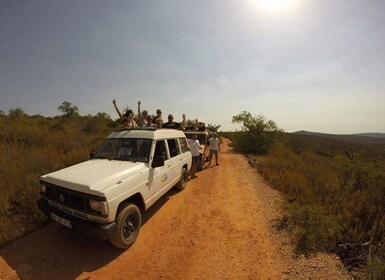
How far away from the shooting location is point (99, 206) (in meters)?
3.26

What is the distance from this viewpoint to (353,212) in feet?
19.0

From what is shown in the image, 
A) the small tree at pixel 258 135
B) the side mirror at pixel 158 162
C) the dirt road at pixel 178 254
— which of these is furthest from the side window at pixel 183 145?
the small tree at pixel 258 135

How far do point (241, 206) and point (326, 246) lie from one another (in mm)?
2412

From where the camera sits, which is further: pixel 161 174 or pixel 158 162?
pixel 161 174

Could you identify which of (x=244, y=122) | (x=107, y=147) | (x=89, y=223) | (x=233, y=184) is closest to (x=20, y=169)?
(x=107, y=147)

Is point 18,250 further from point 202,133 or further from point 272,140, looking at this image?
point 272,140

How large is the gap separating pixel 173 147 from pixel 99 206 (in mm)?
3298

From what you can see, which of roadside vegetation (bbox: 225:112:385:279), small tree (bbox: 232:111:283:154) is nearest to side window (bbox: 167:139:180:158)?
roadside vegetation (bbox: 225:112:385:279)

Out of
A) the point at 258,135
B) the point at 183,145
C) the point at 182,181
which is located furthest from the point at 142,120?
the point at 258,135

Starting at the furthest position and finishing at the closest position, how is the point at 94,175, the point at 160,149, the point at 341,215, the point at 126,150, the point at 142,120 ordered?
the point at 142,120 < the point at 341,215 < the point at 160,149 < the point at 126,150 < the point at 94,175

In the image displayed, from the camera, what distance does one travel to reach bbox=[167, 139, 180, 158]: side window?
19.7 ft

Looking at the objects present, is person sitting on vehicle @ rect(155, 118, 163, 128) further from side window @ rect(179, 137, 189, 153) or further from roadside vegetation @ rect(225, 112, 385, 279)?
roadside vegetation @ rect(225, 112, 385, 279)

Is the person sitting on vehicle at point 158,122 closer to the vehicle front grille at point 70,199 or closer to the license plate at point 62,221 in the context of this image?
the vehicle front grille at point 70,199

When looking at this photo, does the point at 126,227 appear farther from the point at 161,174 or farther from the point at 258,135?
the point at 258,135
